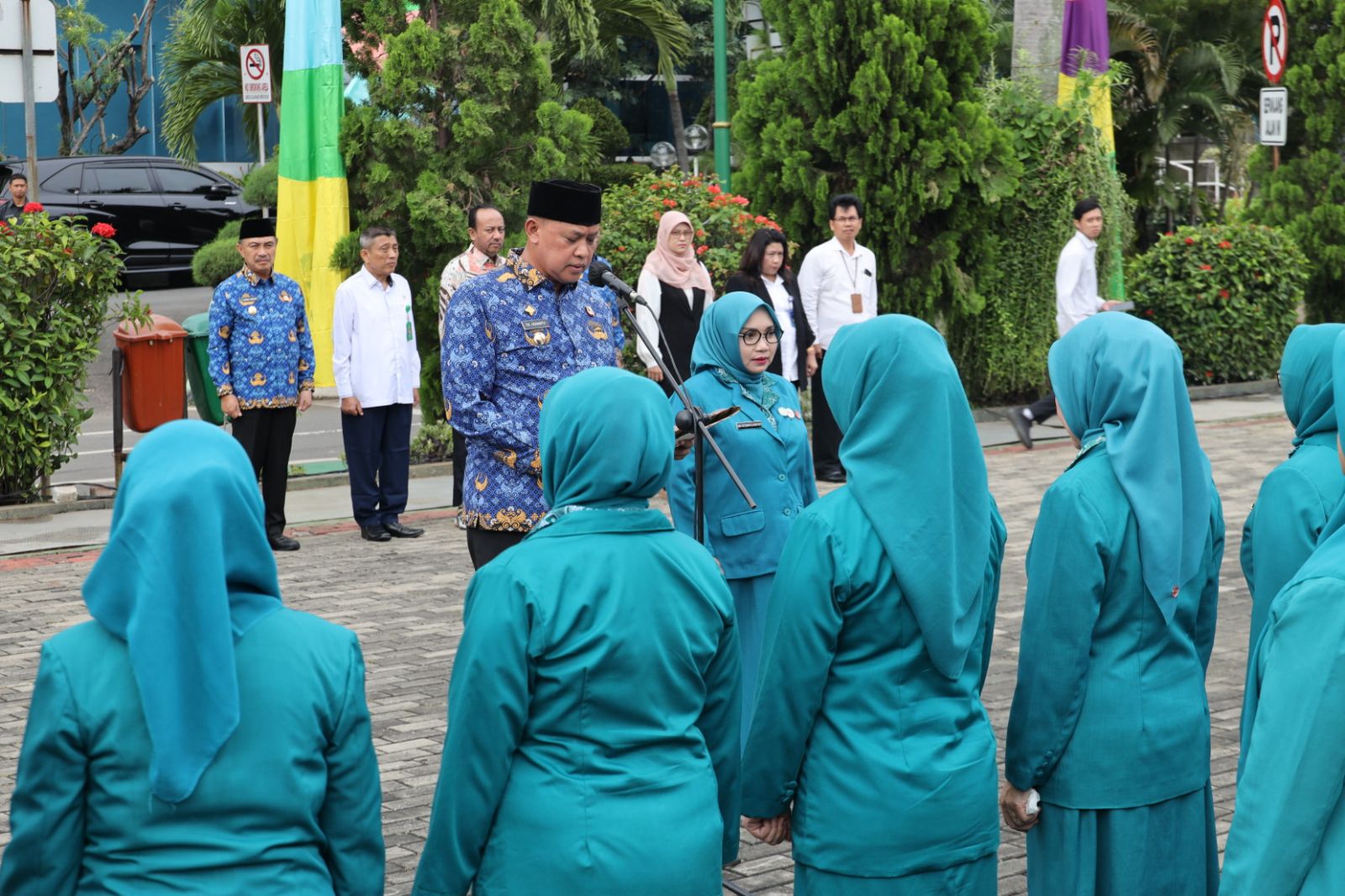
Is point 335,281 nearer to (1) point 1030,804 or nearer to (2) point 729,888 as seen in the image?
(2) point 729,888

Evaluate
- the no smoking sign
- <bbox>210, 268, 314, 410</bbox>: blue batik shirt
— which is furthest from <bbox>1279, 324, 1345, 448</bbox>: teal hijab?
the no smoking sign

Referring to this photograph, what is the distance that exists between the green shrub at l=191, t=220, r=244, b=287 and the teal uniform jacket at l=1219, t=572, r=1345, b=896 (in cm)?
2123

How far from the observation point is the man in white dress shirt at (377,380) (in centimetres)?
1059

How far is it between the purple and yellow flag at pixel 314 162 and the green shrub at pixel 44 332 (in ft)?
15.3

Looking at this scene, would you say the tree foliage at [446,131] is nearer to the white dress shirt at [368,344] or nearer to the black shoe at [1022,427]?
the white dress shirt at [368,344]

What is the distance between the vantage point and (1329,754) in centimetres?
232

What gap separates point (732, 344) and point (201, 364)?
756 centimetres

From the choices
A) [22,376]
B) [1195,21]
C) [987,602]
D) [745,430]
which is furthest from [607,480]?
[1195,21]

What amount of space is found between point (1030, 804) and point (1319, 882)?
1.58m

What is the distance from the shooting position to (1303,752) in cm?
234

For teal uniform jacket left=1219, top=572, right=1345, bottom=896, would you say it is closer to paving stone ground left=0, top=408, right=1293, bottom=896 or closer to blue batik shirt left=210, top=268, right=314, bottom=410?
paving stone ground left=0, top=408, right=1293, bottom=896

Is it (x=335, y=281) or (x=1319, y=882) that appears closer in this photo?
(x=1319, y=882)

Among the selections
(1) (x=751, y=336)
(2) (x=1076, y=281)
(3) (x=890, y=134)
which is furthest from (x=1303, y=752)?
(3) (x=890, y=134)

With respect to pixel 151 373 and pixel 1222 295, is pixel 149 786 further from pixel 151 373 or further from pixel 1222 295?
pixel 1222 295
